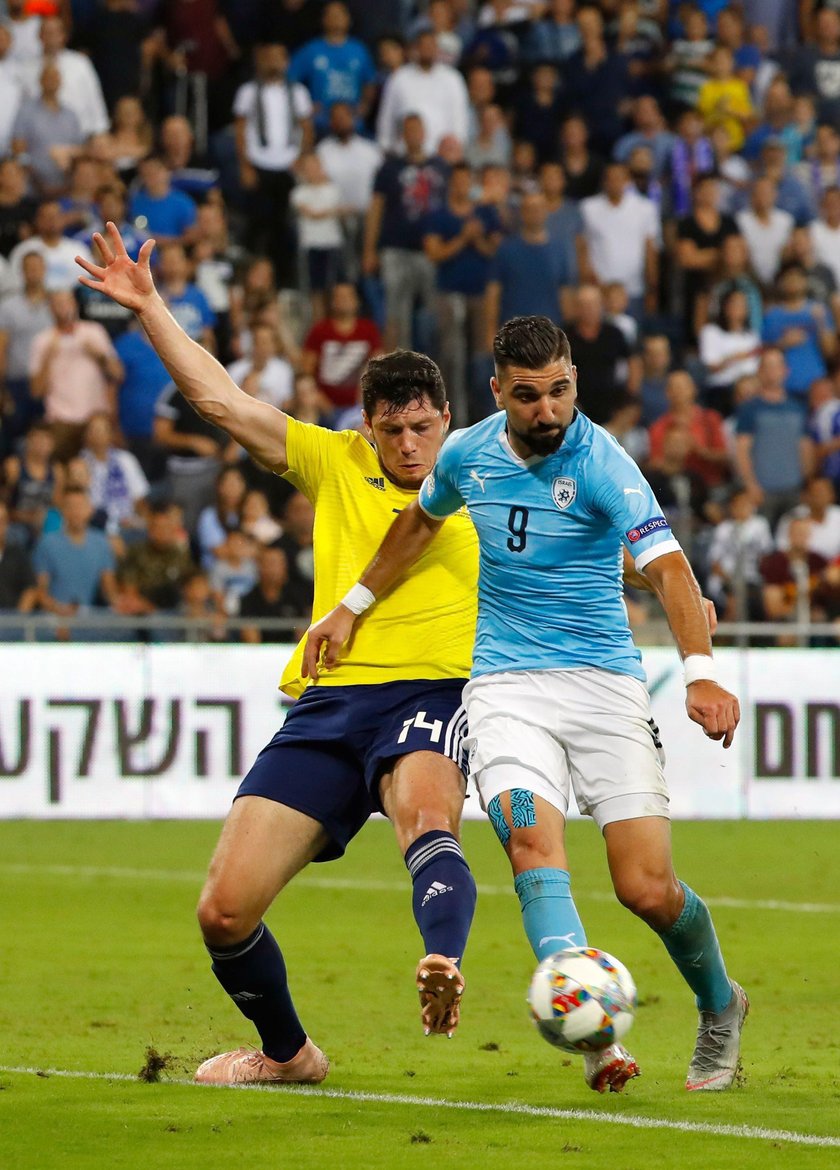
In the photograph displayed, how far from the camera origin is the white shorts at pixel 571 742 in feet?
19.9

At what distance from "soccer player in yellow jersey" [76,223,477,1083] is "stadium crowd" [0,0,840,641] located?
29.7 feet

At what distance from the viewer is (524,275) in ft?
62.8

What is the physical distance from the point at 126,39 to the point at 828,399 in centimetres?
734

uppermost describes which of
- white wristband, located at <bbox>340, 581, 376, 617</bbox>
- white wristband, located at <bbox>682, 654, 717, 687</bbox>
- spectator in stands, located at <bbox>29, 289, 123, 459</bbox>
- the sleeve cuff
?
spectator in stands, located at <bbox>29, 289, 123, 459</bbox>

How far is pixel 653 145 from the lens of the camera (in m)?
20.9

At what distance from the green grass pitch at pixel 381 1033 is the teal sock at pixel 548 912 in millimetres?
536

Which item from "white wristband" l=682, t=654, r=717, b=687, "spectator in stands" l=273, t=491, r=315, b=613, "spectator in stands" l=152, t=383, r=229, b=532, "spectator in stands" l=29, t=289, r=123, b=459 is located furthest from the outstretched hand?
"spectator in stands" l=29, t=289, r=123, b=459

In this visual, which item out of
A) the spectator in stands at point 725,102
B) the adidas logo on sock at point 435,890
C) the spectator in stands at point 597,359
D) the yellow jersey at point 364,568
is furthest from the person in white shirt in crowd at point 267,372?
the adidas logo on sock at point 435,890

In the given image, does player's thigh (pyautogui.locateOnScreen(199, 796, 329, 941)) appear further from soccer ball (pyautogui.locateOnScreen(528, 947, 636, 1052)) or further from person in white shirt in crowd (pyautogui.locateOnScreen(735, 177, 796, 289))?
person in white shirt in crowd (pyautogui.locateOnScreen(735, 177, 796, 289))

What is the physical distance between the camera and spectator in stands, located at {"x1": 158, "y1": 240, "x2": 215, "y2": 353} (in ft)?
58.9

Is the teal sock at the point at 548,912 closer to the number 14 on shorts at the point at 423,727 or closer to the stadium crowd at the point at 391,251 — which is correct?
the number 14 on shorts at the point at 423,727

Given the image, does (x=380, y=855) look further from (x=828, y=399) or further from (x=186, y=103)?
(x=186, y=103)

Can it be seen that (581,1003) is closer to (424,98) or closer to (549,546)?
(549,546)

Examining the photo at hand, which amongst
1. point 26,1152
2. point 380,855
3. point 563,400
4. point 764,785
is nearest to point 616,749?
point 563,400
